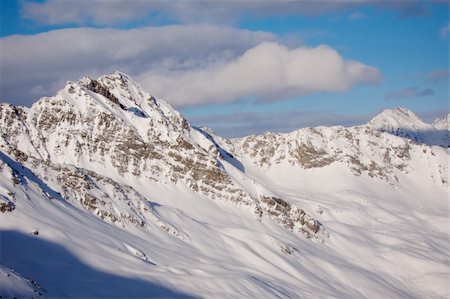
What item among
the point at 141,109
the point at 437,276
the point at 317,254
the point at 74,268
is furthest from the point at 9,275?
the point at 141,109

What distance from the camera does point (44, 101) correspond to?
456 ft

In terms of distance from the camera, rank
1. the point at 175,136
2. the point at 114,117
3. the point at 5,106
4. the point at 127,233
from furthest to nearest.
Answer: the point at 175,136 < the point at 114,117 < the point at 5,106 < the point at 127,233

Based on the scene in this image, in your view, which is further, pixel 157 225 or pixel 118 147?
pixel 118 147

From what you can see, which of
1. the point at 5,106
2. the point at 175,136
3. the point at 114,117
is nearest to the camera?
the point at 5,106

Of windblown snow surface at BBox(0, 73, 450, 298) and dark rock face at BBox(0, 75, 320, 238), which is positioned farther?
dark rock face at BBox(0, 75, 320, 238)

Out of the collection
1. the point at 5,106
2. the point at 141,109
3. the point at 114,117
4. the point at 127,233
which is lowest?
the point at 127,233

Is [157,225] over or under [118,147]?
under

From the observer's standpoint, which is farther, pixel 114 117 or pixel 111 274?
pixel 114 117

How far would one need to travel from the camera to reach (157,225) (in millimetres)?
91750

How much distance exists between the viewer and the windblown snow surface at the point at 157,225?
5169cm

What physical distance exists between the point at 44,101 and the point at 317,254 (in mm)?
88543

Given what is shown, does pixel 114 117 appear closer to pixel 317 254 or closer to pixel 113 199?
pixel 113 199

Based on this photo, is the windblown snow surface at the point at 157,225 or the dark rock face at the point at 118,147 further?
the dark rock face at the point at 118,147

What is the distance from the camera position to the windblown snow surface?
170 feet
